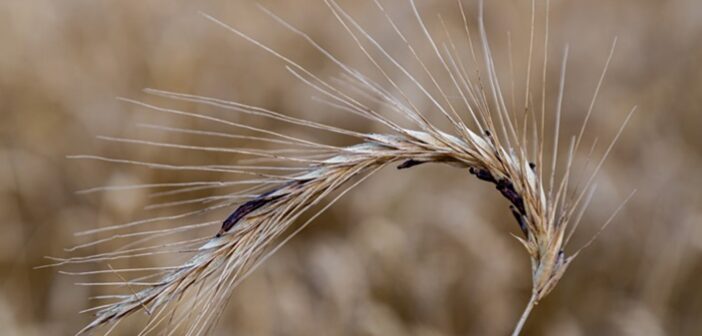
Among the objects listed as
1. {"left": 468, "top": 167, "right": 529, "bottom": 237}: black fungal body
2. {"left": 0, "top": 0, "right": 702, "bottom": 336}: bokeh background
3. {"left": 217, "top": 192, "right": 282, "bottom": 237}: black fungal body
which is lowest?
{"left": 0, "top": 0, "right": 702, "bottom": 336}: bokeh background

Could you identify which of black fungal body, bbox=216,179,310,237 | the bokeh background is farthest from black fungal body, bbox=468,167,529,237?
the bokeh background

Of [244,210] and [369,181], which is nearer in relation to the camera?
[244,210]

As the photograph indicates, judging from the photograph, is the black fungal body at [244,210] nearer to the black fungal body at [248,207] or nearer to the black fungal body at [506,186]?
the black fungal body at [248,207]

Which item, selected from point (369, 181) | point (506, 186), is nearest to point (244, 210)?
point (506, 186)

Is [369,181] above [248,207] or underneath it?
underneath

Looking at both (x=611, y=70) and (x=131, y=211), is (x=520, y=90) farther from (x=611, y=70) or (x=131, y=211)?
(x=131, y=211)

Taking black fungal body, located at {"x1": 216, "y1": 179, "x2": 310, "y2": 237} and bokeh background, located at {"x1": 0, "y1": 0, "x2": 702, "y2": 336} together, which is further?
bokeh background, located at {"x1": 0, "y1": 0, "x2": 702, "y2": 336}

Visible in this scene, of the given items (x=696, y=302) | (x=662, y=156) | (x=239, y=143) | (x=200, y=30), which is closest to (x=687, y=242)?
(x=696, y=302)

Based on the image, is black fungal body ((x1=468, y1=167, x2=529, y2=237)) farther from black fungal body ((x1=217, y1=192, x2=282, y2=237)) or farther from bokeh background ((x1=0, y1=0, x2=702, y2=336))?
bokeh background ((x1=0, y1=0, x2=702, y2=336))

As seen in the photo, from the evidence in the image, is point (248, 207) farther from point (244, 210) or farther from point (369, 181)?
point (369, 181)
